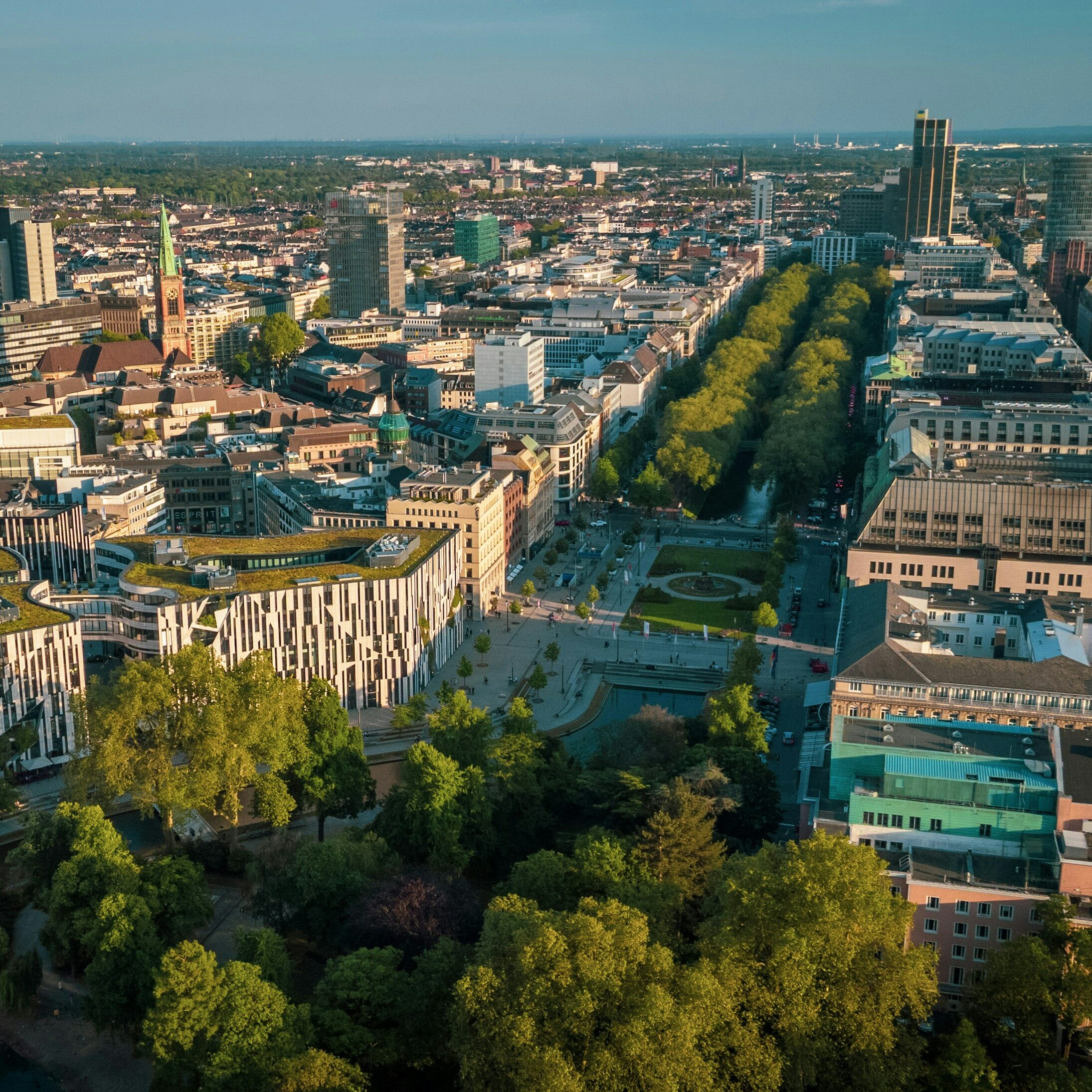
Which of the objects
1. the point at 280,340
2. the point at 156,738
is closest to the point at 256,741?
the point at 156,738

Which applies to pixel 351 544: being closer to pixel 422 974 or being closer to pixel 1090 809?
pixel 422 974

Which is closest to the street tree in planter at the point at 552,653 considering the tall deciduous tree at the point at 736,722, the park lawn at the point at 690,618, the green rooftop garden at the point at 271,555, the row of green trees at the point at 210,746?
the park lawn at the point at 690,618

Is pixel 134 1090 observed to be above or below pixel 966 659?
below

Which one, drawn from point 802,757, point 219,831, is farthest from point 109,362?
point 802,757

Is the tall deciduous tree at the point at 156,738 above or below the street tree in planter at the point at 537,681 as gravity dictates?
above

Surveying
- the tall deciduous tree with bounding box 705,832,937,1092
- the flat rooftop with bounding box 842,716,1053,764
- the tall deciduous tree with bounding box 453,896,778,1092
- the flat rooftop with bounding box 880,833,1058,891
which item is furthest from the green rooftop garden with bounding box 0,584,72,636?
the flat rooftop with bounding box 880,833,1058,891

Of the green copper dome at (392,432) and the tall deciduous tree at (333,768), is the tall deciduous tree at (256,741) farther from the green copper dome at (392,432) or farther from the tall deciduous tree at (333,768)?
the green copper dome at (392,432)
